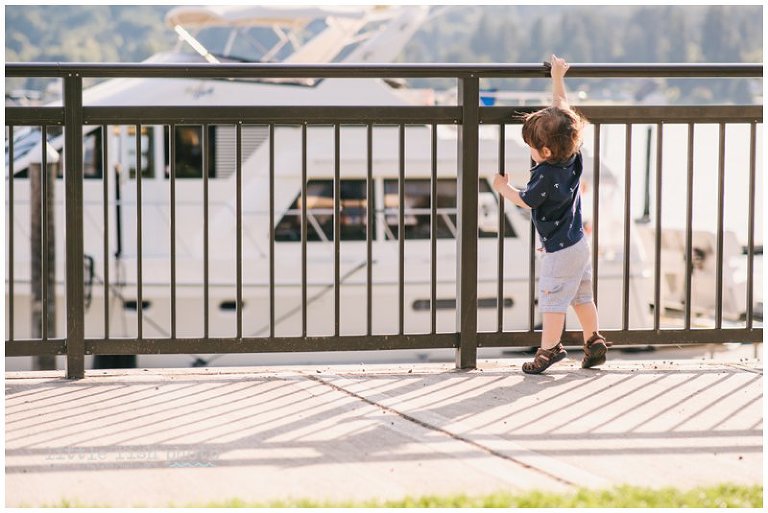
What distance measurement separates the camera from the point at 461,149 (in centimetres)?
479

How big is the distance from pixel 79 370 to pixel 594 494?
2.49m

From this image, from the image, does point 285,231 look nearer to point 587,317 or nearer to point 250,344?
point 250,344

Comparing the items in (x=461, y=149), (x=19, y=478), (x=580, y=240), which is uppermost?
(x=461, y=149)

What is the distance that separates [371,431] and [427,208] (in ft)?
26.6

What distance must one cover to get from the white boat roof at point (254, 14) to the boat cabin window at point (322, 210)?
12.5 feet

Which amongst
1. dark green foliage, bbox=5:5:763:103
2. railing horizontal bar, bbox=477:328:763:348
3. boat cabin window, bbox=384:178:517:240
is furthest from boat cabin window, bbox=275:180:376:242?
dark green foliage, bbox=5:5:763:103

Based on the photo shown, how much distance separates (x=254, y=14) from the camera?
1452 cm

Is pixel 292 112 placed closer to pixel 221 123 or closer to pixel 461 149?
pixel 221 123

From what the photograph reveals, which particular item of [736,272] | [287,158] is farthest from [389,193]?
[736,272]

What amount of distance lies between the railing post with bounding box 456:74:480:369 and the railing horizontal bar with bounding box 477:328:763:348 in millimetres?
78

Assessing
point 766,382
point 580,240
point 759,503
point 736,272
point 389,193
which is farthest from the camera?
point 736,272

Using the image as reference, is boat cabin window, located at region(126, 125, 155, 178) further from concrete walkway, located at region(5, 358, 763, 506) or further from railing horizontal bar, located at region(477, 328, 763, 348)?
railing horizontal bar, located at region(477, 328, 763, 348)

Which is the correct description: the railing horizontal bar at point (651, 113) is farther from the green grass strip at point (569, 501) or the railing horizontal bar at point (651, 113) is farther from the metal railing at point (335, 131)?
the green grass strip at point (569, 501)

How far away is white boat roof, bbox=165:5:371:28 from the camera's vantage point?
47.3 ft
